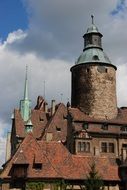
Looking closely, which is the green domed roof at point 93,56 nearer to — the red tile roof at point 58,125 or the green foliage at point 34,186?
the red tile roof at point 58,125

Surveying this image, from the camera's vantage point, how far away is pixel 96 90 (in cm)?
7838

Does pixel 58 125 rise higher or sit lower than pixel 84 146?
higher

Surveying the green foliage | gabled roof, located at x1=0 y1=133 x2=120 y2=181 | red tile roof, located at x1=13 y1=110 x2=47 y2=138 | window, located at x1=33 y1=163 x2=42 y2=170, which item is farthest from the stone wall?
the green foliage

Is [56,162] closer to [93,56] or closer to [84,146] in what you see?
Answer: [84,146]

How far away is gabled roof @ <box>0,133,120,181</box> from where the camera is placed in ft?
188

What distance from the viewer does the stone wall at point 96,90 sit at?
→ 255ft

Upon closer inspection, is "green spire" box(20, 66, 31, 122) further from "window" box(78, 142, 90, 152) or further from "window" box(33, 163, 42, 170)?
"window" box(33, 163, 42, 170)

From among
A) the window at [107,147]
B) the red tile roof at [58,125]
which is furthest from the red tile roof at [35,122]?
the window at [107,147]

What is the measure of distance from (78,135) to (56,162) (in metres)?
11.7

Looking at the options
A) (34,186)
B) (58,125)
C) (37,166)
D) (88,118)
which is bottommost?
(34,186)

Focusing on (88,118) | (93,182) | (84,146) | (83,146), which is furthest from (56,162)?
(88,118)

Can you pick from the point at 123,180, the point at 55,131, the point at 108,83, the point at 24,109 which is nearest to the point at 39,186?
the point at 123,180

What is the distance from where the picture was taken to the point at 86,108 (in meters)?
78.0

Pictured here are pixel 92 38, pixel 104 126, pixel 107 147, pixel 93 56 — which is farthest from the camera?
pixel 92 38
